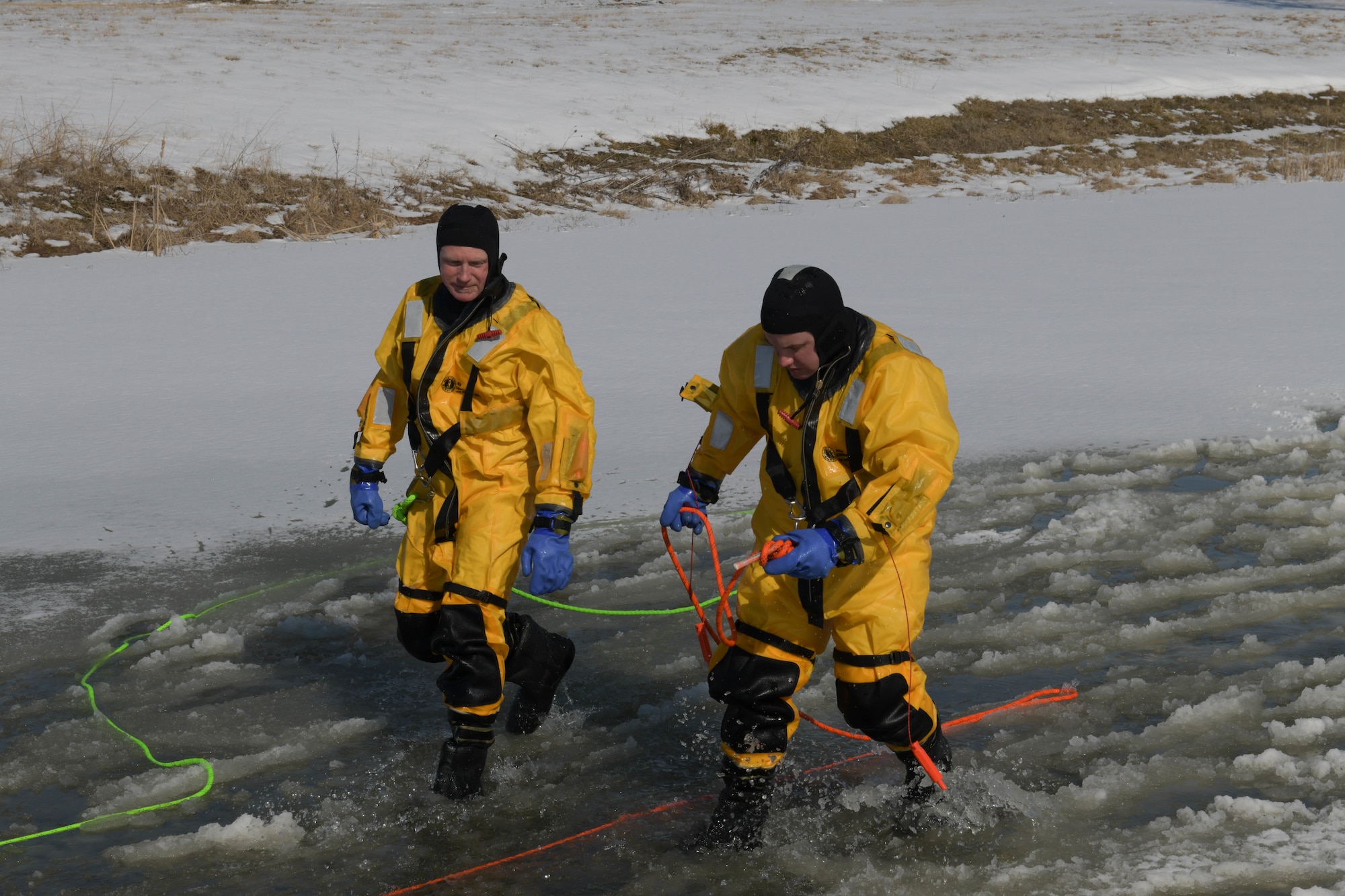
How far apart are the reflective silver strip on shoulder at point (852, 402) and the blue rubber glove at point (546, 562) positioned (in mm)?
902

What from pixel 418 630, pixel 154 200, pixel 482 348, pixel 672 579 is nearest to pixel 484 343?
pixel 482 348

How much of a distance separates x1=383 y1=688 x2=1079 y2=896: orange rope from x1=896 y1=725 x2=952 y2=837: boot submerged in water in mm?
341

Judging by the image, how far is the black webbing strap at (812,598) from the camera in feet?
10.5

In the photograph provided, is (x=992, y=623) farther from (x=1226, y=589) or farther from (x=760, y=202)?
(x=760, y=202)

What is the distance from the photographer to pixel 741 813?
10.8 feet

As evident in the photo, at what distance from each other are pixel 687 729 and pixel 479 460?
1.15m

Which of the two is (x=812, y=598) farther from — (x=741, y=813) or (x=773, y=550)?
(x=741, y=813)

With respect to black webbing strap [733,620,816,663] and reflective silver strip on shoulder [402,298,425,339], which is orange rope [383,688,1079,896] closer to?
black webbing strap [733,620,816,663]

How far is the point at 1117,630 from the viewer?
4.55 m

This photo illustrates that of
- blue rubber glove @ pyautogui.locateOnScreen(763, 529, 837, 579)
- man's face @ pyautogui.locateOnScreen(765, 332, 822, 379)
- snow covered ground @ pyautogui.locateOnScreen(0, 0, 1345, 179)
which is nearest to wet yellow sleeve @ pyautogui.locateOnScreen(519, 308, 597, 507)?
man's face @ pyautogui.locateOnScreen(765, 332, 822, 379)

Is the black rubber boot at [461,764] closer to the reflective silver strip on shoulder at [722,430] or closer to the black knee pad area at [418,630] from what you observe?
the black knee pad area at [418,630]

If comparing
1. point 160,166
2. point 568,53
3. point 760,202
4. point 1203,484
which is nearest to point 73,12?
point 568,53

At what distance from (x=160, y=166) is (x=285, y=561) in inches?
434

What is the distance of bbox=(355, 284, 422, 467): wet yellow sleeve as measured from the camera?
383 cm
